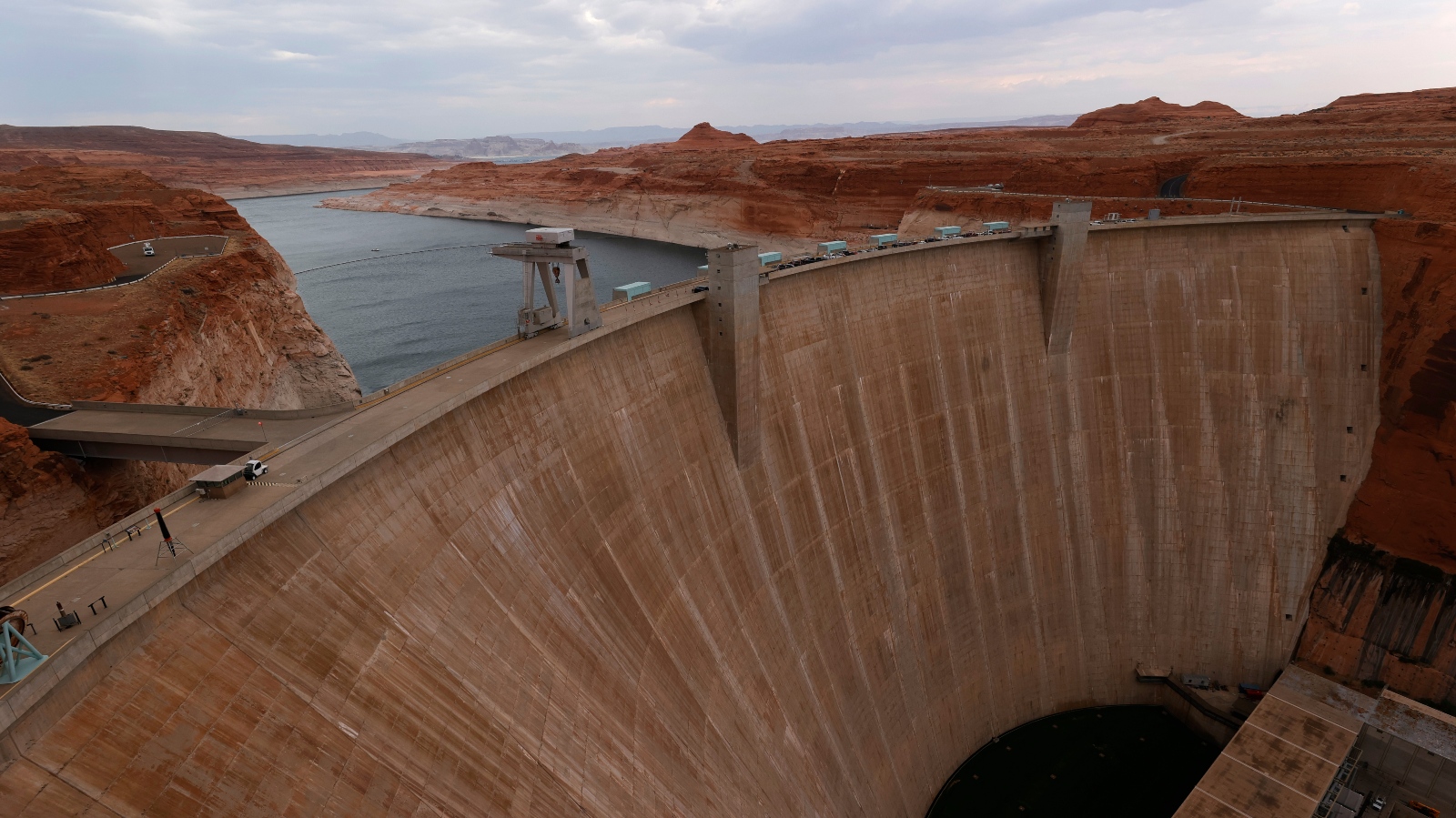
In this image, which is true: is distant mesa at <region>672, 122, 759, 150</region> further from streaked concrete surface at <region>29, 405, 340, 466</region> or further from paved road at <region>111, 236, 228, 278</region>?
streaked concrete surface at <region>29, 405, 340, 466</region>

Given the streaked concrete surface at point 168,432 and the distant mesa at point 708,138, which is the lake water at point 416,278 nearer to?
the streaked concrete surface at point 168,432

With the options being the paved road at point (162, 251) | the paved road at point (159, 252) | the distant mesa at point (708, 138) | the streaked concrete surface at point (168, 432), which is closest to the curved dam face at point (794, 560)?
the streaked concrete surface at point (168, 432)

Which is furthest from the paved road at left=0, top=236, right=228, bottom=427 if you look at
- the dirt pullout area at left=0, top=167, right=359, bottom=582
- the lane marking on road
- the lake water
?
the lane marking on road

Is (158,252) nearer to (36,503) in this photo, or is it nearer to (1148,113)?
(36,503)

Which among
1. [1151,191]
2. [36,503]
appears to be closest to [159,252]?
[36,503]

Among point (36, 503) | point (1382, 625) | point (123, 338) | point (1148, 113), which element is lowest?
point (1382, 625)
